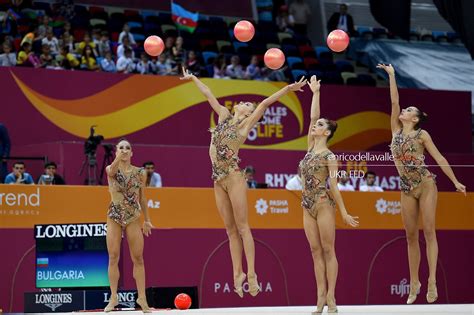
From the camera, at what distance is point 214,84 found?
720 inches

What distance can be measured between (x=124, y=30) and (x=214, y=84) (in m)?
2.27

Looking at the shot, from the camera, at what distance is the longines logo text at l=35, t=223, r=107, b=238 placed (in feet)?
44.1

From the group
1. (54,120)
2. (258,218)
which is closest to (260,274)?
(258,218)

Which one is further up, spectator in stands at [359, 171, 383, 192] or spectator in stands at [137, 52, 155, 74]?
spectator in stands at [137, 52, 155, 74]

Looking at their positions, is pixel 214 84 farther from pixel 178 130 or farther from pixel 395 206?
pixel 395 206

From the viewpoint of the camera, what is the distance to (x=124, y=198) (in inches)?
449

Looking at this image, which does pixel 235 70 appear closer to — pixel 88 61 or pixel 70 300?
pixel 88 61

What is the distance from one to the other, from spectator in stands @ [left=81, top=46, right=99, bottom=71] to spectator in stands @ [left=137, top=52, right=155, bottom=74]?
0.84 m

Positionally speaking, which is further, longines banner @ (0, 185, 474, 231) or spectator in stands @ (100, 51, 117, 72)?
spectator in stands @ (100, 51, 117, 72)

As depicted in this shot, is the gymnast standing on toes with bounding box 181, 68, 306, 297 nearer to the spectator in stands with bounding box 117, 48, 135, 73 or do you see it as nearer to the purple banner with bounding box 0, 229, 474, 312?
the purple banner with bounding box 0, 229, 474, 312

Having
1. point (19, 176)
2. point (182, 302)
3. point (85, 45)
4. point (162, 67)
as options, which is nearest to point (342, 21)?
point (162, 67)

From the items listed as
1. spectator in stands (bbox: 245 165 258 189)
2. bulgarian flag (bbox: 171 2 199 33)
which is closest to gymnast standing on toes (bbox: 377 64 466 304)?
spectator in stands (bbox: 245 165 258 189)

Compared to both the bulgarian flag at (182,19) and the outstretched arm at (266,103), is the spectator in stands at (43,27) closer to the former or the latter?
the bulgarian flag at (182,19)

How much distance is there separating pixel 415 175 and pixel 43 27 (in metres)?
9.16
